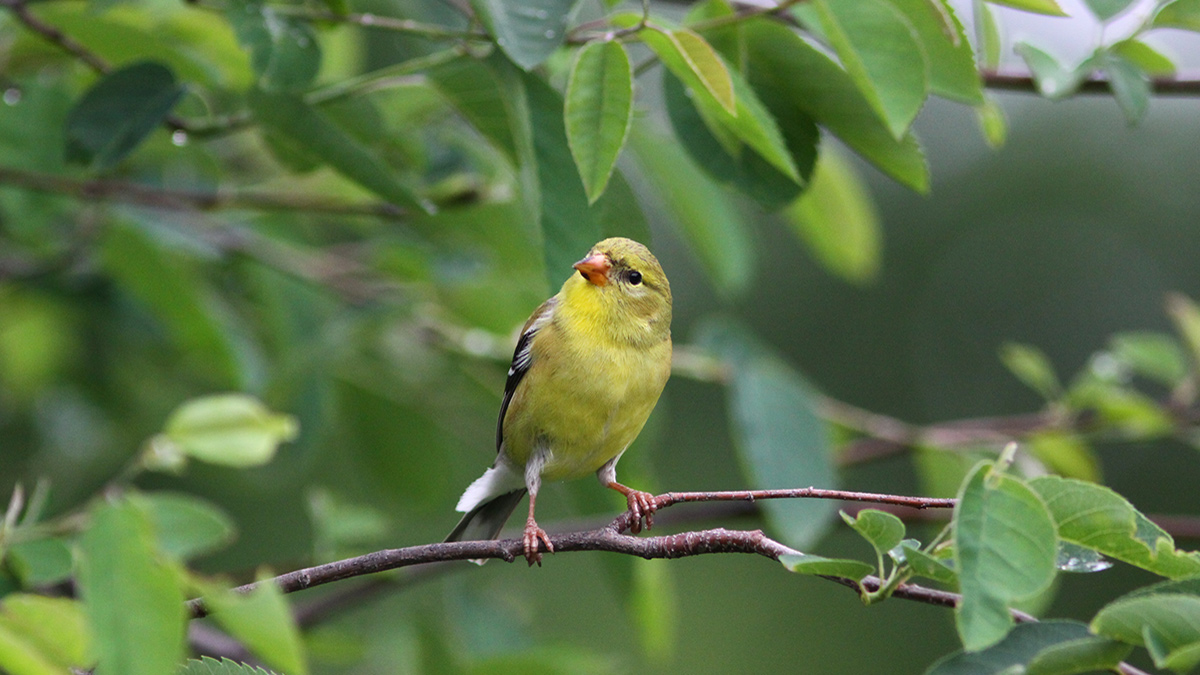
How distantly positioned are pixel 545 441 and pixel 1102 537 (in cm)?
108

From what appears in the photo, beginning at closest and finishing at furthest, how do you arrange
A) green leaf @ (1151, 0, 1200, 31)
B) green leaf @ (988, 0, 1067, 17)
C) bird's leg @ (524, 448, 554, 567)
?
bird's leg @ (524, 448, 554, 567), green leaf @ (988, 0, 1067, 17), green leaf @ (1151, 0, 1200, 31)

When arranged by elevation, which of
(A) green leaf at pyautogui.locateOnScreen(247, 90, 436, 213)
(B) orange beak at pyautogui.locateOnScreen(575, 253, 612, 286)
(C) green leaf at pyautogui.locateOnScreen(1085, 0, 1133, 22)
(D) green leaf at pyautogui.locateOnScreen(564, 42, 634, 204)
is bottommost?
(B) orange beak at pyautogui.locateOnScreen(575, 253, 612, 286)

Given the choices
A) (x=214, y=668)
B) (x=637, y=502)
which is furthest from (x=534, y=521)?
(x=214, y=668)

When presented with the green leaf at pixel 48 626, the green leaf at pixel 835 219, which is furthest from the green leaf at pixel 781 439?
the green leaf at pixel 48 626

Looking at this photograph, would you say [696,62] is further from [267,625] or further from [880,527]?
[267,625]

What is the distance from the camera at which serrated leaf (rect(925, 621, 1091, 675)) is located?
4.27 ft

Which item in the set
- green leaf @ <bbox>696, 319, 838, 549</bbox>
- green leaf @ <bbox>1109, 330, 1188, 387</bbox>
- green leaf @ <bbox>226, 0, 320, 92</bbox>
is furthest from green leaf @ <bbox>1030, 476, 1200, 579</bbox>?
green leaf @ <bbox>1109, 330, 1188, 387</bbox>

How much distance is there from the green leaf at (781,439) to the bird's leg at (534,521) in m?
0.91

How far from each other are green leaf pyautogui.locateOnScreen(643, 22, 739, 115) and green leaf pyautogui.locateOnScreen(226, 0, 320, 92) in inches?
30.8

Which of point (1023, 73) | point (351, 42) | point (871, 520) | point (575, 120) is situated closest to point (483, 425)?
point (351, 42)

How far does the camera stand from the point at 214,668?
147cm

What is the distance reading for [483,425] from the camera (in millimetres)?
3938

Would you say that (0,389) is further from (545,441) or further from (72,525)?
(545,441)

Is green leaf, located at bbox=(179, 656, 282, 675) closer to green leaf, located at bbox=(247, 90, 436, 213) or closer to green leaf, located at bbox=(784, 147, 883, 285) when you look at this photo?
green leaf, located at bbox=(247, 90, 436, 213)
